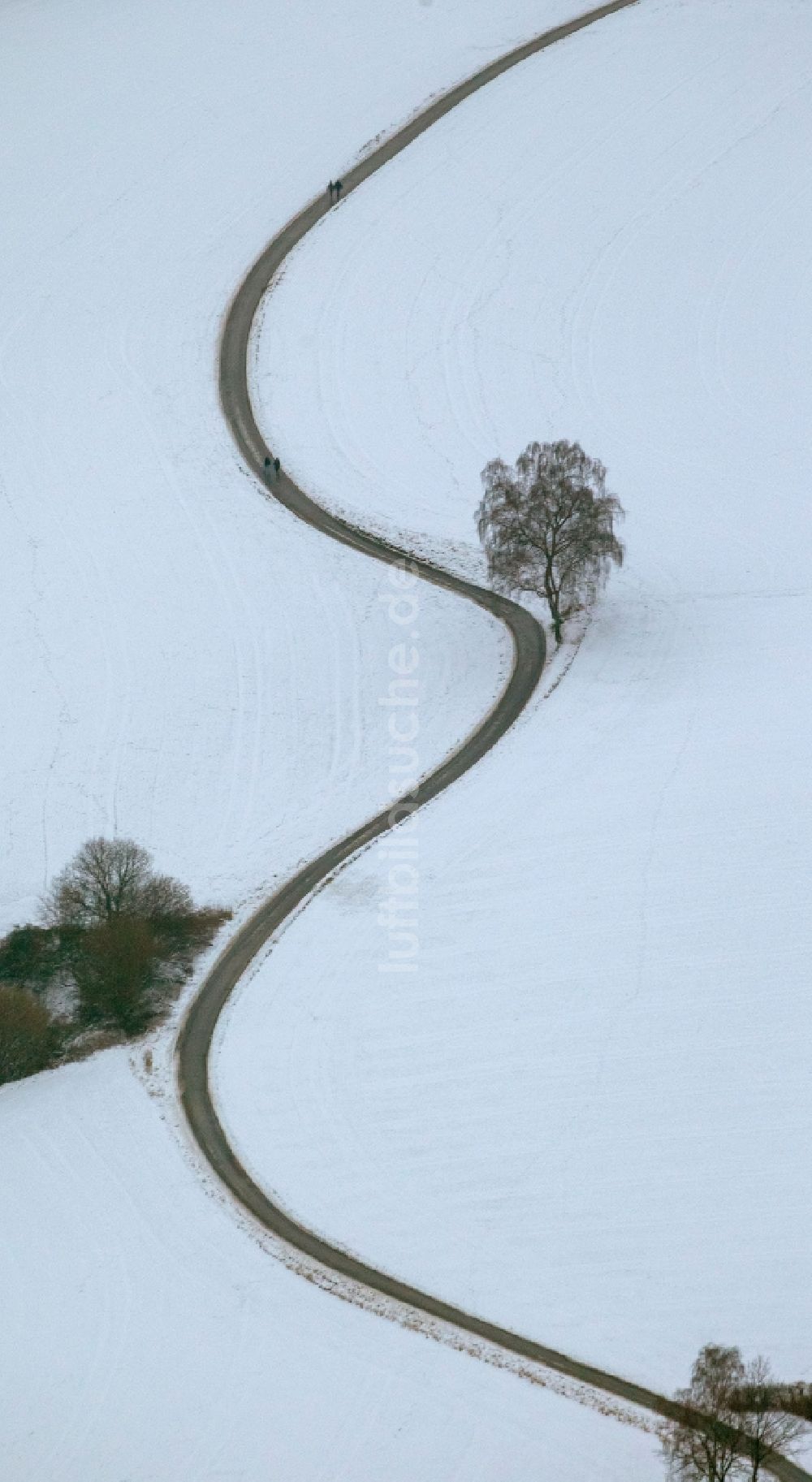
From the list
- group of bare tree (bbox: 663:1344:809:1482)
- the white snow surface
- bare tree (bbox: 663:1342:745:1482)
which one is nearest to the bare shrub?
the white snow surface

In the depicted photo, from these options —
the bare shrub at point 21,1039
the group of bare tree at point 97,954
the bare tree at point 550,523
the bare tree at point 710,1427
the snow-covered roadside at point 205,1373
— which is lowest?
the snow-covered roadside at point 205,1373

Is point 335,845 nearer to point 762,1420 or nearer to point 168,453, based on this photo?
point 762,1420

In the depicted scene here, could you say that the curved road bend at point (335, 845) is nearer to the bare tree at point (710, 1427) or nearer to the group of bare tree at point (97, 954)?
the group of bare tree at point (97, 954)

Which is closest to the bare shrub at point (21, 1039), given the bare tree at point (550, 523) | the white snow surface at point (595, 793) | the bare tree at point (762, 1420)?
the white snow surface at point (595, 793)

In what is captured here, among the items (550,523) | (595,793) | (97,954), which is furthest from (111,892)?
(550,523)

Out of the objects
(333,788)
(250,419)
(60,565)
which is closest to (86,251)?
(250,419)

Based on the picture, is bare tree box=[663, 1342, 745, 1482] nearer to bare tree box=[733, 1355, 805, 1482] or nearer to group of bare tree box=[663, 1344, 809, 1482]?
group of bare tree box=[663, 1344, 809, 1482]

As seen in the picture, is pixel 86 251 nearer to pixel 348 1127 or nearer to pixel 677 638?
pixel 677 638
